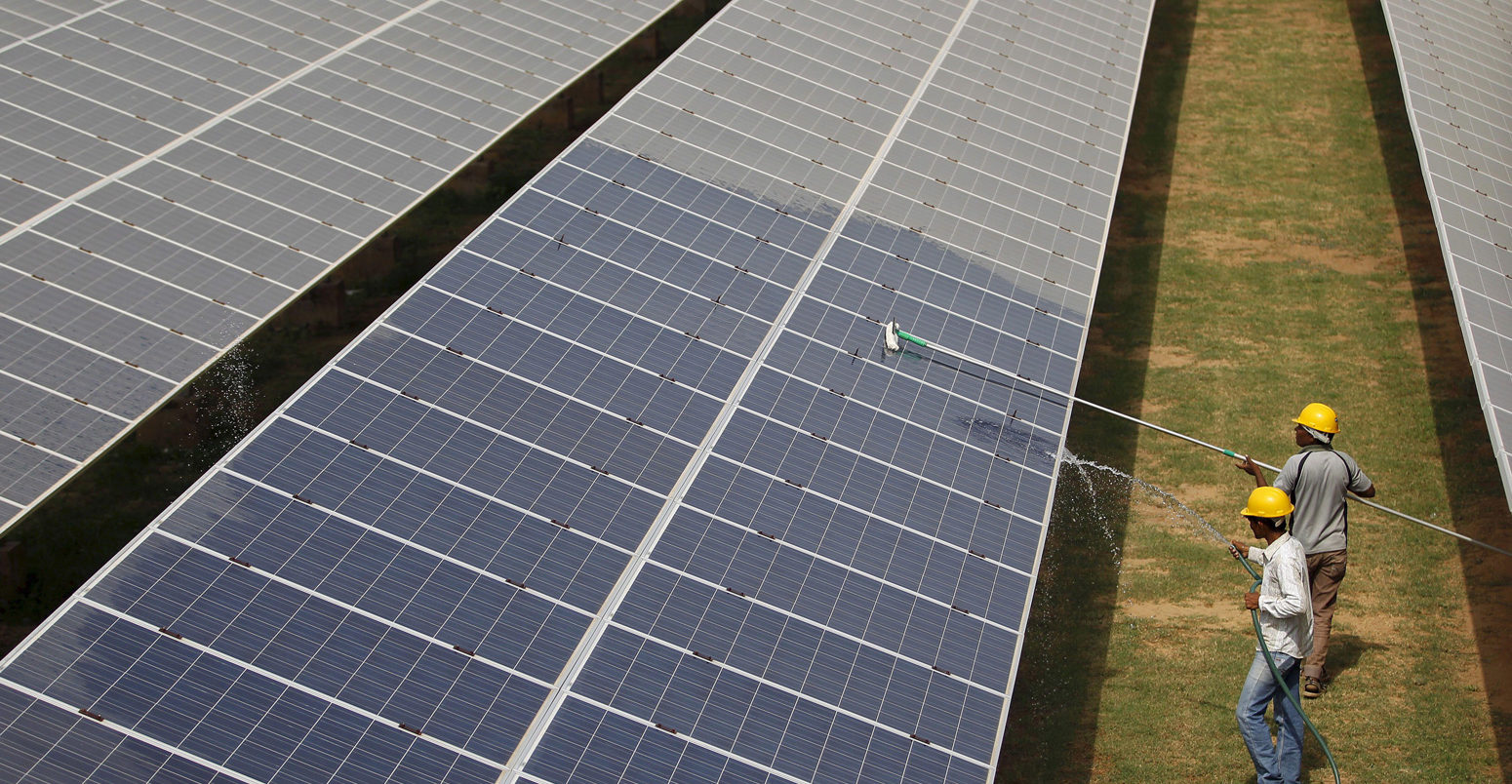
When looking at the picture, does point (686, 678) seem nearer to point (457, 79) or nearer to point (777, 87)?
point (777, 87)

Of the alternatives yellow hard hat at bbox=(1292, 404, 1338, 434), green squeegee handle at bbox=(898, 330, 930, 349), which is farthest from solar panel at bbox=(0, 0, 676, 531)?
yellow hard hat at bbox=(1292, 404, 1338, 434)

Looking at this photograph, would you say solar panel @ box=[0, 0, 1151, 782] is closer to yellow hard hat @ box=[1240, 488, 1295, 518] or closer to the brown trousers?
yellow hard hat @ box=[1240, 488, 1295, 518]

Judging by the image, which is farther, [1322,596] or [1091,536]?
[1091,536]

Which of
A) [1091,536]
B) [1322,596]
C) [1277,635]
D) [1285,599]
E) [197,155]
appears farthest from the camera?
[197,155]

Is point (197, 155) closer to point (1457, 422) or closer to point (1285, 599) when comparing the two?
point (1285, 599)

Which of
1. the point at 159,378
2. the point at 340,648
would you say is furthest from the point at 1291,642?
the point at 159,378

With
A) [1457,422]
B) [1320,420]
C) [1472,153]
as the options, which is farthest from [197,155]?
[1472,153]
